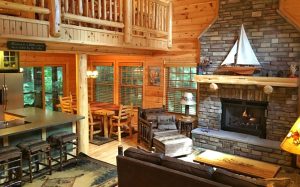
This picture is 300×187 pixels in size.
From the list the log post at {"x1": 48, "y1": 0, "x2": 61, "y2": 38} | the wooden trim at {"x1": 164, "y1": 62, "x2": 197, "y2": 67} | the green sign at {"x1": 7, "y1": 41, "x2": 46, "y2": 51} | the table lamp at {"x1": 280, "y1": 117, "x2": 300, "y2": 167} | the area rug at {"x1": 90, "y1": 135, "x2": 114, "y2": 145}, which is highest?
the log post at {"x1": 48, "y1": 0, "x2": 61, "y2": 38}

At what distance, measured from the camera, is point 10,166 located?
476cm

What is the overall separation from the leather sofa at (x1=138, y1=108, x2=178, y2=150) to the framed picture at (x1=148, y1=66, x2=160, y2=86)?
1.22 metres

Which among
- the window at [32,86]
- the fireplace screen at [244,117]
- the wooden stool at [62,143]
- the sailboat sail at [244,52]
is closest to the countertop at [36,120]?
the wooden stool at [62,143]

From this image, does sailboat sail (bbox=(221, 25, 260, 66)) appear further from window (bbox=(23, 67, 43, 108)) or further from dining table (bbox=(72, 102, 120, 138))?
window (bbox=(23, 67, 43, 108))

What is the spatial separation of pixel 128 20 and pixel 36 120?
277cm

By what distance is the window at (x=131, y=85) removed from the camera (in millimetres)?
8570

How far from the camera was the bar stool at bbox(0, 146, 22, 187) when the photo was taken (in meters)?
4.36

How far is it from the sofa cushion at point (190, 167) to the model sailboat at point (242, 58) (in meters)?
3.46

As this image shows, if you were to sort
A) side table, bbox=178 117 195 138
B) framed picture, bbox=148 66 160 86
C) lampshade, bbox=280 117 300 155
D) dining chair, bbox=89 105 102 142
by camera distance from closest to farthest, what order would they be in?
lampshade, bbox=280 117 300 155
side table, bbox=178 117 195 138
dining chair, bbox=89 105 102 142
framed picture, bbox=148 66 160 86

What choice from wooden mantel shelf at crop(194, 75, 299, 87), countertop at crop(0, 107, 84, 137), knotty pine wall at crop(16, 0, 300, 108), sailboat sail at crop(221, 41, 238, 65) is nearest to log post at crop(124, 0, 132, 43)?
knotty pine wall at crop(16, 0, 300, 108)

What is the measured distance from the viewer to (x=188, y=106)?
23.3 ft

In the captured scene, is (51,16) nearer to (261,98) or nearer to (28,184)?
(28,184)

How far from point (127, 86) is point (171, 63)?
5.97 feet

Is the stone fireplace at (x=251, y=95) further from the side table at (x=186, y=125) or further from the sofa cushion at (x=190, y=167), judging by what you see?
the sofa cushion at (x=190, y=167)
